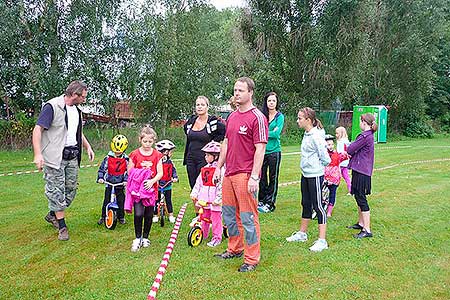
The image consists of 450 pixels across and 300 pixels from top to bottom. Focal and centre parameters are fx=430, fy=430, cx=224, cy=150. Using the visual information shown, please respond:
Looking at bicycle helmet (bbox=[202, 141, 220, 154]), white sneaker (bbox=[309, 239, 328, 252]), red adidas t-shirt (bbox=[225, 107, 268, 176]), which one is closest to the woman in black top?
bicycle helmet (bbox=[202, 141, 220, 154])

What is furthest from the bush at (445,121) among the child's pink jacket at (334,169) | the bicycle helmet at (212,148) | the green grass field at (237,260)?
the bicycle helmet at (212,148)

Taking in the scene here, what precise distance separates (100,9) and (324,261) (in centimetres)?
1483

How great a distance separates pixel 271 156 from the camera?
692cm

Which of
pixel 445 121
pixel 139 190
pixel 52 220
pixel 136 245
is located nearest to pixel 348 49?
pixel 445 121

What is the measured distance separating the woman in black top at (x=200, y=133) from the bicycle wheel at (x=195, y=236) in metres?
0.93

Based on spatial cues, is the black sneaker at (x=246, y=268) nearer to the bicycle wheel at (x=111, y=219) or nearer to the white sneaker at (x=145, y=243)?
the white sneaker at (x=145, y=243)

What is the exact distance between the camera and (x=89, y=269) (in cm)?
453

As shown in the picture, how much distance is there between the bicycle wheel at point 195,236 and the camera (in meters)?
5.22

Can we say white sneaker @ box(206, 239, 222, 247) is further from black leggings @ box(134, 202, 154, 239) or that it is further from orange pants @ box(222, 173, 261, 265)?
black leggings @ box(134, 202, 154, 239)

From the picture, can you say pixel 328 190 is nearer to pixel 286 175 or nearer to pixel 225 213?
pixel 225 213

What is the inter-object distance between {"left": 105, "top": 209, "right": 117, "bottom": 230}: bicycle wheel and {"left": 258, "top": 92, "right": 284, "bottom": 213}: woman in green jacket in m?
2.39

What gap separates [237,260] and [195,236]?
725mm

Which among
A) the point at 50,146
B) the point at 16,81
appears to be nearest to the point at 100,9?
the point at 16,81

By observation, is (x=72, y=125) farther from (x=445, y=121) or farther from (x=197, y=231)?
(x=445, y=121)
